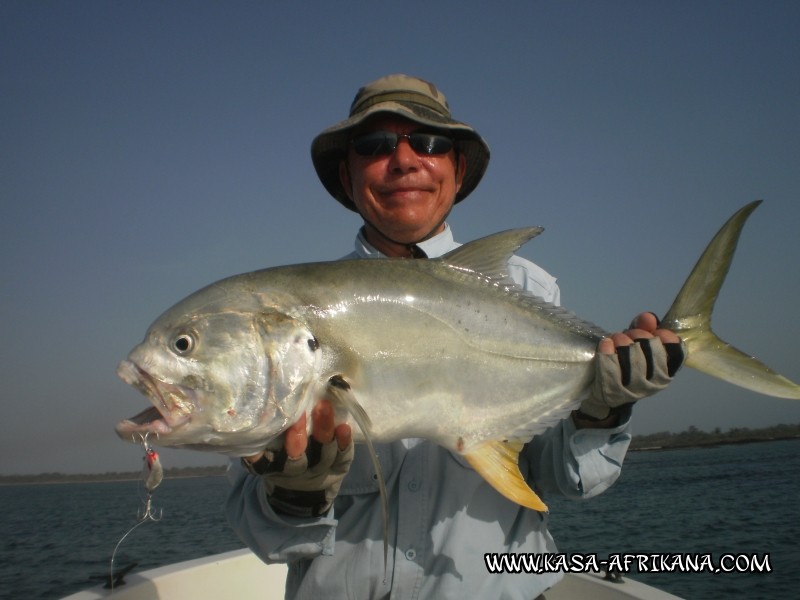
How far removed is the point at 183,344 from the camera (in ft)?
7.32

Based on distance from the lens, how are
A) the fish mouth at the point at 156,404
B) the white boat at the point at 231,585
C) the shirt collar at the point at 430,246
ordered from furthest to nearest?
the white boat at the point at 231,585 < the shirt collar at the point at 430,246 < the fish mouth at the point at 156,404

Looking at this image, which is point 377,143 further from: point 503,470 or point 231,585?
point 231,585

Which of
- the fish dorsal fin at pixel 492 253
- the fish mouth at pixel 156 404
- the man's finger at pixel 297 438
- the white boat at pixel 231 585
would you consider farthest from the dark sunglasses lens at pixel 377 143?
the white boat at pixel 231 585

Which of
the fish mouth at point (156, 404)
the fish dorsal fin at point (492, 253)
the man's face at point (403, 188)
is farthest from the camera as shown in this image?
the man's face at point (403, 188)

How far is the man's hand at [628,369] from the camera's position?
255cm

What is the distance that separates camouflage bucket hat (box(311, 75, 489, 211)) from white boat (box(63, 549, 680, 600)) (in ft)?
11.9

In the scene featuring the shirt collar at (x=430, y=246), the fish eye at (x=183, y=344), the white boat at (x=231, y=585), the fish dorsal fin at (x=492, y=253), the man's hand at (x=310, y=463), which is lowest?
the white boat at (x=231, y=585)

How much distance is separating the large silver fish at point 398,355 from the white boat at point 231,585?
9.33 ft

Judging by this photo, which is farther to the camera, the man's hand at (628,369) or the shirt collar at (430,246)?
the shirt collar at (430,246)

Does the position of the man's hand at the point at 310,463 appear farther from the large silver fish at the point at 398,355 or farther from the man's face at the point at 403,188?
the man's face at the point at 403,188

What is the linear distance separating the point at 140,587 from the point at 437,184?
4.27m

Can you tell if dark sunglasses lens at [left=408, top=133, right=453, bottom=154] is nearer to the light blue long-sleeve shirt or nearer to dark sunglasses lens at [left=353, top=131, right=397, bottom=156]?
dark sunglasses lens at [left=353, top=131, right=397, bottom=156]

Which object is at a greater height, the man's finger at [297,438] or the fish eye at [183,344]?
the fish eye at [183,344]

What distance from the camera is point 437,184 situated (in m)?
3.34
